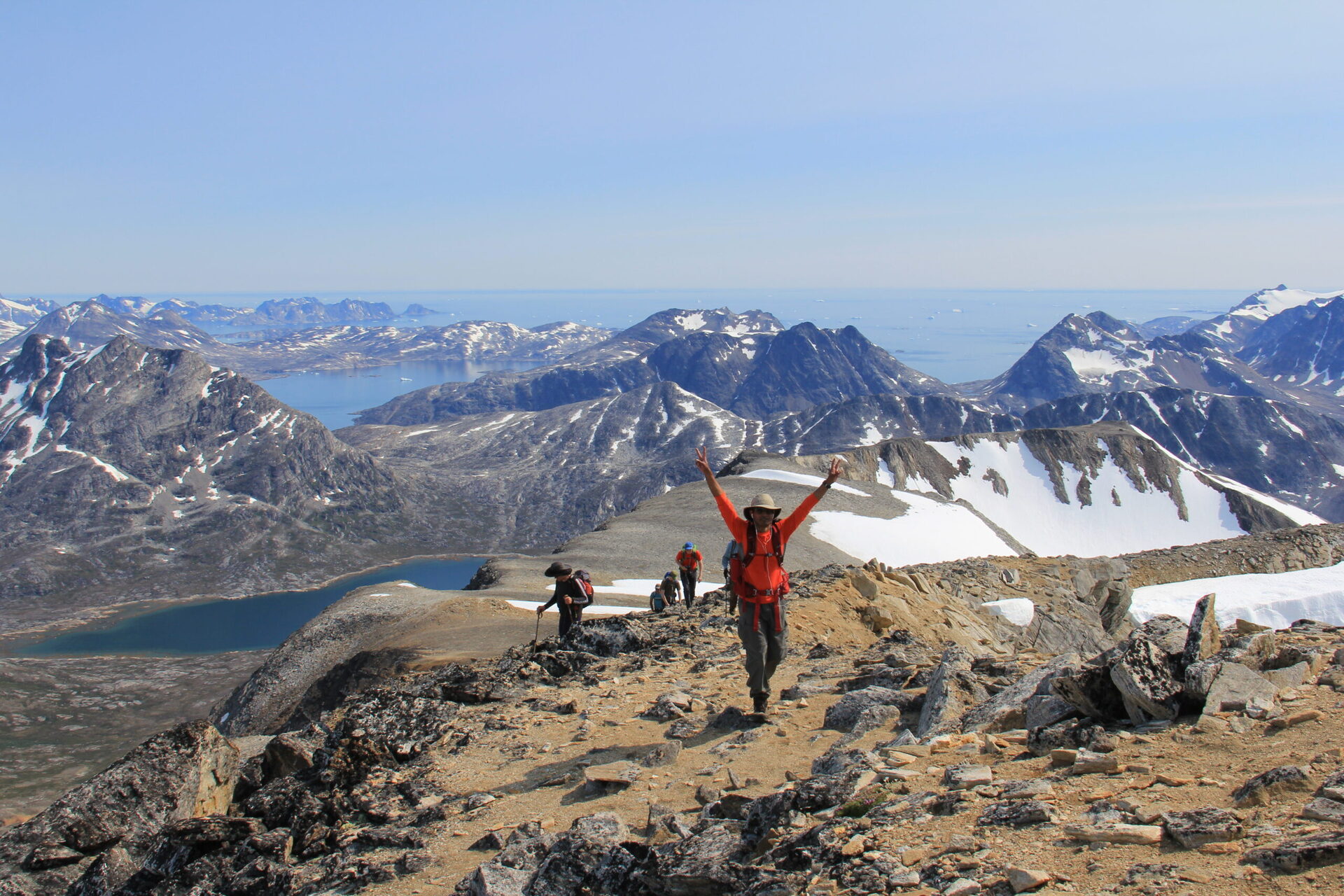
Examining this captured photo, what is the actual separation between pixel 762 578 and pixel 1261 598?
2348cm

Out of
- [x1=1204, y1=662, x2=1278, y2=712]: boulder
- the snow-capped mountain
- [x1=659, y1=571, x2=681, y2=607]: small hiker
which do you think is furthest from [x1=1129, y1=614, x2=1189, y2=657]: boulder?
the snow-capped mountain

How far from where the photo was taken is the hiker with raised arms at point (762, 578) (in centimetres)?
1111

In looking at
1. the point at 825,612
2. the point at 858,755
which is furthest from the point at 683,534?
the point at 858,755

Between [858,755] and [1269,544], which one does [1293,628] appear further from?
[1269,544]

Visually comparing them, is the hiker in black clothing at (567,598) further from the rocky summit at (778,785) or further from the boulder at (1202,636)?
the boulder at (1202,636)

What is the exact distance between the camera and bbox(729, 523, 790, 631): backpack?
11141 millimetres

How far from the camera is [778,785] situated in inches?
361

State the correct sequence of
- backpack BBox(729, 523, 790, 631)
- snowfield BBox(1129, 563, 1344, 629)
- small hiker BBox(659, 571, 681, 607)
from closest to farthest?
backpack BBox(729, 523, 790, 631) < snowfield BBox(1129, 563, 1344, 629) < small hiker BBox(659, 571, 681, 607)

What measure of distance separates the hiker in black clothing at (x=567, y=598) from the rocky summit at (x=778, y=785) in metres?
3.13

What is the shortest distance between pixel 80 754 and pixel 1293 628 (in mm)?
122363

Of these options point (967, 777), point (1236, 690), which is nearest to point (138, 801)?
point (967, 777)

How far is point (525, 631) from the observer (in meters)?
29.0

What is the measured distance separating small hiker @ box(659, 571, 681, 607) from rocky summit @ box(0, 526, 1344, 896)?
11.8 metres

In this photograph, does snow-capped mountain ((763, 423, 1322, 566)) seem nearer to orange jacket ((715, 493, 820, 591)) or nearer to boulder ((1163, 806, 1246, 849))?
orange jacket ((715, 493, 820, 591))
